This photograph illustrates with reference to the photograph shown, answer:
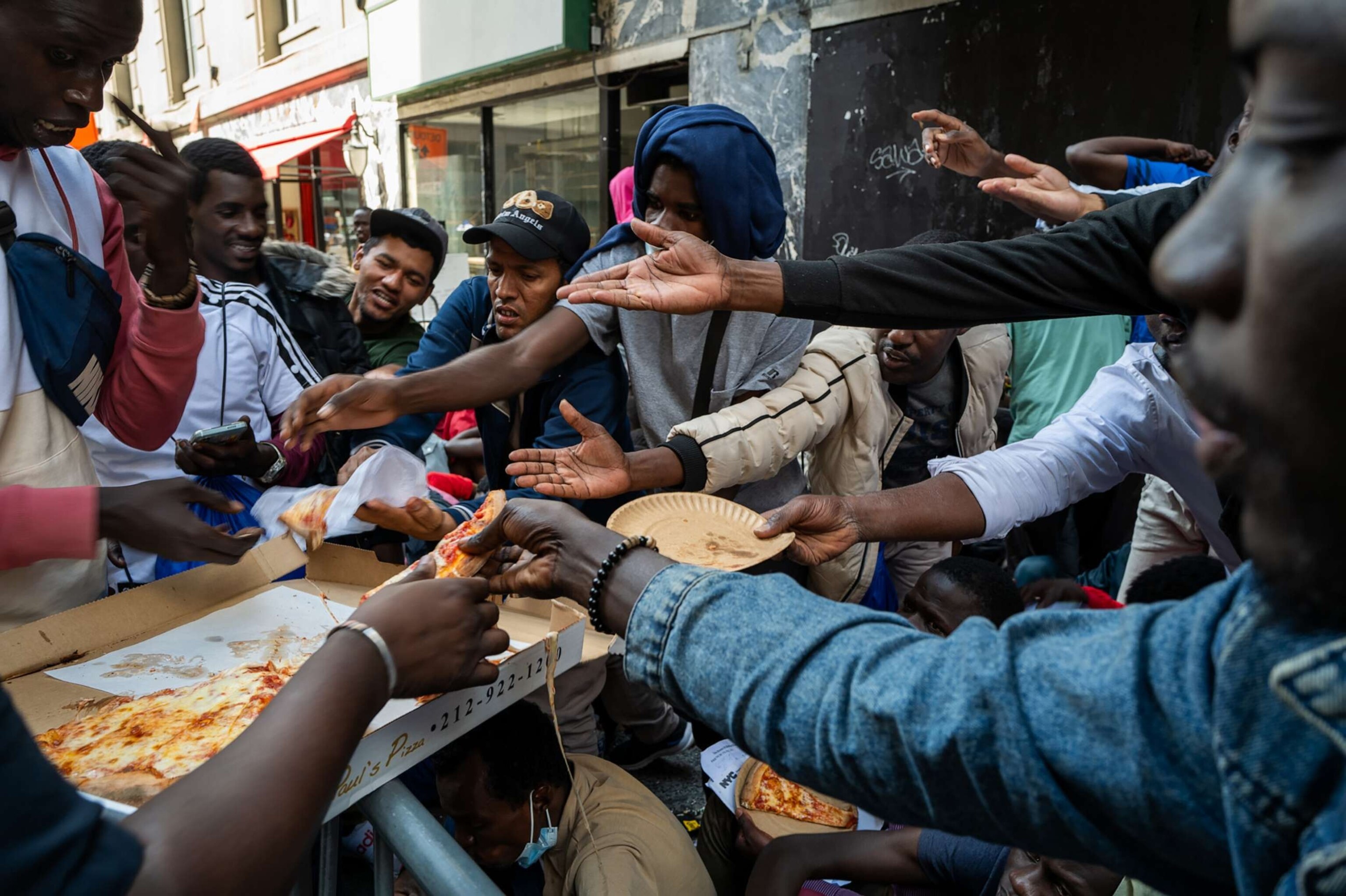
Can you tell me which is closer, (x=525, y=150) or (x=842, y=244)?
(x=842, y=244)

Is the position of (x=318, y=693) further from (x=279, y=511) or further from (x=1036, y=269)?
(x=1036, y=269)

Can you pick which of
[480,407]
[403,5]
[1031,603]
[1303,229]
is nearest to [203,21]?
[403,5]

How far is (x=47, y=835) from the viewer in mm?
717

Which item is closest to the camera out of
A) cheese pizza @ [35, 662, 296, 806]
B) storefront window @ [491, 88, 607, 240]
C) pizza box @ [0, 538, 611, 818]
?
cheese pizza @ [35, 662, 296, 806]

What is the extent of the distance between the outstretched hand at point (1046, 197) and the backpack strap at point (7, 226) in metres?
2.33

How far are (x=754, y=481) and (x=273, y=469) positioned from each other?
1.41m

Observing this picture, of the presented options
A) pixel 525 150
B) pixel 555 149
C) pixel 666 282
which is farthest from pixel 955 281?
pixel 525 150

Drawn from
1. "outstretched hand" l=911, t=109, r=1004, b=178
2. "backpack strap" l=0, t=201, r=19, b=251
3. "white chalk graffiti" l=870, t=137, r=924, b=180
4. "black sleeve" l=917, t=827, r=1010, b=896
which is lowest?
"black sleeve" l=917, t=827, r=1010, b=896

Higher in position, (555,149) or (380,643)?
(555,149)

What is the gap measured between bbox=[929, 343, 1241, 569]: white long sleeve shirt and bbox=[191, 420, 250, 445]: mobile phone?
1941mm

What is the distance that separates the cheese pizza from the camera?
1.29 meters

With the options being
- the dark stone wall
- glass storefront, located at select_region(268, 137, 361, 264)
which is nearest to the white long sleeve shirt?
the dark stone wall

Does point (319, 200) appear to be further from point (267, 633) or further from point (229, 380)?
point (267, 633)

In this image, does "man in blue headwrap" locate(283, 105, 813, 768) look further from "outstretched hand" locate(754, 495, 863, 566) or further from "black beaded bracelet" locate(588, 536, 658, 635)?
"black beaded bracelet" locate(588, 536, 658, 635)
